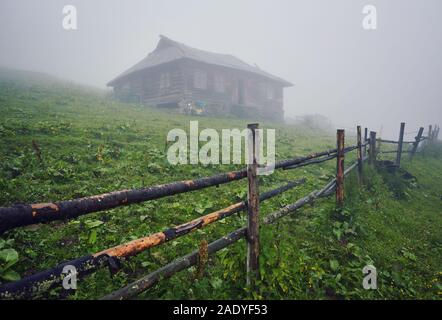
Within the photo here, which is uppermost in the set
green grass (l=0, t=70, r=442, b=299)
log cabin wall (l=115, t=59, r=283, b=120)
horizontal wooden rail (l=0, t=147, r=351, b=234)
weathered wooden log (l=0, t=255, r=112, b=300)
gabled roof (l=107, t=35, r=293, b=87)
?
gabled roof (l=107, t=35, r=293, b=87)

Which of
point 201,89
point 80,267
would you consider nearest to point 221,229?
point 80,267

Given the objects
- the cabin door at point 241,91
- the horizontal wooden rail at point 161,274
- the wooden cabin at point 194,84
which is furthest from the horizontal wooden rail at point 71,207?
the cabin door at point 241,91

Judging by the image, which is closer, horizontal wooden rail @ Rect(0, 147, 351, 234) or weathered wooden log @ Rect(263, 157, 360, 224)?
horizontal wooden rail @ Rect(0, 147, 351, 234)

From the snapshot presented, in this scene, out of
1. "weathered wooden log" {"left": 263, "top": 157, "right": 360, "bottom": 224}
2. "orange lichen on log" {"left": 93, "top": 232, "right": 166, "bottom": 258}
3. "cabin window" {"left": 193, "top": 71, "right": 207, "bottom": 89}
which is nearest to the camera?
"orange lichen on log" {"left": 93, "top": 232, "right": 166, "bottom": 258}

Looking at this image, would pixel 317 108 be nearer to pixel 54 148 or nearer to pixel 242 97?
pixel 242 97

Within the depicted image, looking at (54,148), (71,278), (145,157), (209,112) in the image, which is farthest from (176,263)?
(209,112)

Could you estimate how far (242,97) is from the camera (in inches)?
1230

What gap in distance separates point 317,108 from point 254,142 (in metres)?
120

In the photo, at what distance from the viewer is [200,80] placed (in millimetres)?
27734

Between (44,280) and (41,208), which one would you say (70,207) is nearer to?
(41,208)

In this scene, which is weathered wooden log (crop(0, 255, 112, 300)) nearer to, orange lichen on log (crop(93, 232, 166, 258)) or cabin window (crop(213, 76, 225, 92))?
orange lichen on log (crop(93, 232, 166, 258))

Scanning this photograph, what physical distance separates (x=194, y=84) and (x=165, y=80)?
3275mm

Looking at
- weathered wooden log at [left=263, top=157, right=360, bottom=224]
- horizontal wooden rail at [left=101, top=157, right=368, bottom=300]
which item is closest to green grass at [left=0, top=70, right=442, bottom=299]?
weathered wooden log at [left=263, top=157, right=360, bottom=224]

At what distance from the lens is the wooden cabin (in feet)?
86.5
